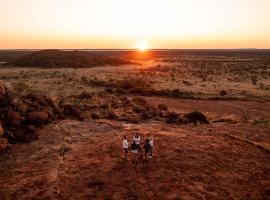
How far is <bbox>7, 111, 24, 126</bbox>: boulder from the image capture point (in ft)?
67.2

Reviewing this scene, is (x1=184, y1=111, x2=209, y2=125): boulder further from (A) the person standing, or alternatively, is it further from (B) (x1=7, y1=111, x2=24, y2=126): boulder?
(B) (x1=7, y1=111, x2=24, y2=126): boulder

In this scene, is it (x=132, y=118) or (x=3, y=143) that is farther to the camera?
(x=132, y=118)

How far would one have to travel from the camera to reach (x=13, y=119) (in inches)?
808

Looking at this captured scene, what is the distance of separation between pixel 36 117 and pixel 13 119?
1.91 meters

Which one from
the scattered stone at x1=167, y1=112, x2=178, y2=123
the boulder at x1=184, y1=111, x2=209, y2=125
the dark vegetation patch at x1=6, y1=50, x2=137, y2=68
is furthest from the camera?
the dark vegetation patch at x1=6, y1=50, x2=137, y2=68

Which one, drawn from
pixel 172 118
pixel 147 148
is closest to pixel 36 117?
pixel 172 118

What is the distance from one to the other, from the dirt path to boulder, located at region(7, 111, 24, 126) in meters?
1.55

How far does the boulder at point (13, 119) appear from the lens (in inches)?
806

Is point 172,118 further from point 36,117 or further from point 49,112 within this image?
point 36,117

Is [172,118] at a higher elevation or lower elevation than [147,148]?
lower

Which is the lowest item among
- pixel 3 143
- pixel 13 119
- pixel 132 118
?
pixel 132 118

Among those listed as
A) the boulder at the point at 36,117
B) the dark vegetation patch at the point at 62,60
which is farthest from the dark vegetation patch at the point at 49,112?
the dark vegetation patch at the point at 62,60

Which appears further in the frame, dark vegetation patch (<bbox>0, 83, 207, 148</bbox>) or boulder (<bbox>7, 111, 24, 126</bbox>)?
boulder (<bbox>7, 111, 24, 126</bbox>)


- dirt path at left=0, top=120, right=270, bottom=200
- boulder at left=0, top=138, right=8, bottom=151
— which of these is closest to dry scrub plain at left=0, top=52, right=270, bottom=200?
dirt path at left=0, top=120, right=270, bottom=200
